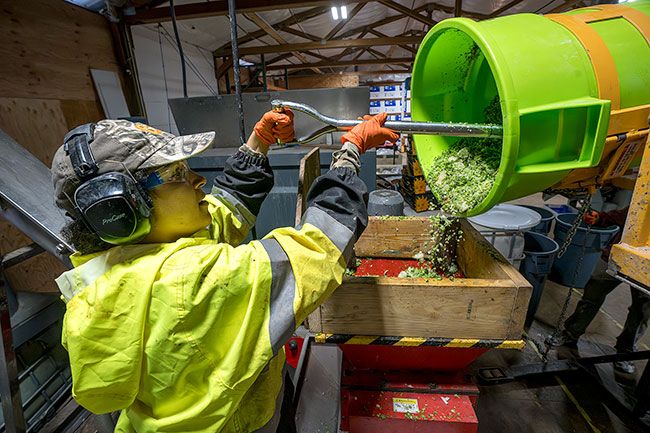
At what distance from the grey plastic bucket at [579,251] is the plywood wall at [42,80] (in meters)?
4.95

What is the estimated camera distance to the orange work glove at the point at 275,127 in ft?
4.55

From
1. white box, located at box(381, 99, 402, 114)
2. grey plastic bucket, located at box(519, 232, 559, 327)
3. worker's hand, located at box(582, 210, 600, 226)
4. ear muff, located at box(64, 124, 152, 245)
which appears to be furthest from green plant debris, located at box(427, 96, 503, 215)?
white box, located at box(381, 99, 402, 114)

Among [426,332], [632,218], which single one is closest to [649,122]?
[632,218]

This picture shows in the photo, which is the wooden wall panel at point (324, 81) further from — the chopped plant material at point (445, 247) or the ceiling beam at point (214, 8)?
the chopped plant material at point (445, 247)

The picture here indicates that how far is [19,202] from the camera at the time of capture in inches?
44.9

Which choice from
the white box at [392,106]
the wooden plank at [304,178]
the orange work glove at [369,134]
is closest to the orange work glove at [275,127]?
the wooden plank at [304,178]

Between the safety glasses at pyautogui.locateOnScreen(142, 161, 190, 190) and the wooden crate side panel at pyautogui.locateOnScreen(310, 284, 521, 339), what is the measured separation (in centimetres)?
70

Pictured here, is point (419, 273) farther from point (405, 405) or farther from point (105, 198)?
point (105, 198)

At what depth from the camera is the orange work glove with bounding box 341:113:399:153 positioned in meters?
1.13

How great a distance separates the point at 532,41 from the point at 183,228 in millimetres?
1196

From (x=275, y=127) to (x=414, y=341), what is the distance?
3.70ft

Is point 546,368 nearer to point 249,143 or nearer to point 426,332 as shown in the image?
point 426,332

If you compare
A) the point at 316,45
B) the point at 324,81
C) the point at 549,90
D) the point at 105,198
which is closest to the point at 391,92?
the point at 324,81

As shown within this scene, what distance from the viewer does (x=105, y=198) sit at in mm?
687
